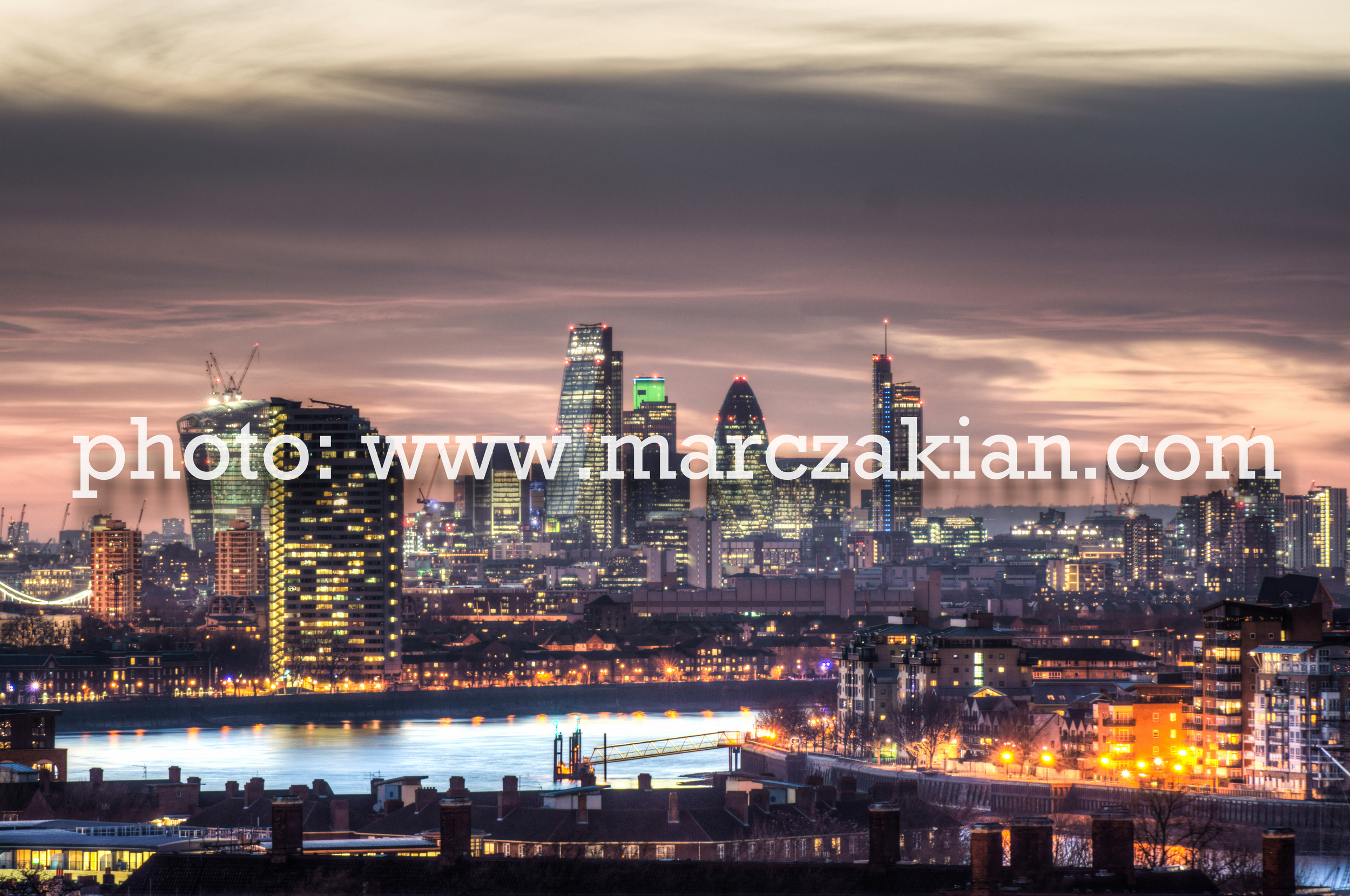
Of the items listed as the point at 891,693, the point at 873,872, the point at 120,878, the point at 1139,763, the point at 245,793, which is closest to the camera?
the point at 873,872

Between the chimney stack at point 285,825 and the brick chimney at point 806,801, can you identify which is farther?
the brick chimney at point 806,801

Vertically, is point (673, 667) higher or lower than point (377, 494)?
lower

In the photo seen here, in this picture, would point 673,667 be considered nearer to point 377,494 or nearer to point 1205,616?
point 377,494

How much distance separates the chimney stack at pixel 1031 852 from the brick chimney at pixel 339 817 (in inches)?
989

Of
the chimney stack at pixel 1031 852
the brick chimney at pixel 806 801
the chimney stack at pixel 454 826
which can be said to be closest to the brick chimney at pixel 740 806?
the brick chimney at pixel 806 801

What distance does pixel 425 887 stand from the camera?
108ft

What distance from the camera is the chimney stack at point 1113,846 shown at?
31.3 m

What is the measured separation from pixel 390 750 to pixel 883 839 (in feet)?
258

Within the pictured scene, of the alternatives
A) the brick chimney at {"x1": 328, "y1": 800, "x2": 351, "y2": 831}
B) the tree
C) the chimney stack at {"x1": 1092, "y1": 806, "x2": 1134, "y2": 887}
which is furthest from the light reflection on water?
the chimney stack at {"x1": 1092, "y1": 806, "x2": 1134, "y2": 887}

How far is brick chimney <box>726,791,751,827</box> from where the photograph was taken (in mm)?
56281

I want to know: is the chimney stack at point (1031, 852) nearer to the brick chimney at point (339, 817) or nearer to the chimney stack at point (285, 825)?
the chimney stack at point (285, 825)

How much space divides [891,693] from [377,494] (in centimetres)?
6761

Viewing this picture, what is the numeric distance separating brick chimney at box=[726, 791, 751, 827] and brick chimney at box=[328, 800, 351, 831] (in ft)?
28.7

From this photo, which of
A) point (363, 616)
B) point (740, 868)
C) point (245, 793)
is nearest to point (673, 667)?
point (363, 616)
